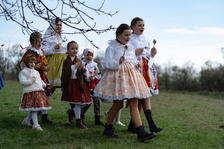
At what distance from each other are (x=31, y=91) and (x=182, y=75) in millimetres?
13868

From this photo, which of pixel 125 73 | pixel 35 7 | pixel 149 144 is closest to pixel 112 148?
pixel 149 144

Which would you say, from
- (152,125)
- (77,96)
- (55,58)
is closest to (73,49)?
(55,58)

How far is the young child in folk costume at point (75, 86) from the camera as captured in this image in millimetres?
4117

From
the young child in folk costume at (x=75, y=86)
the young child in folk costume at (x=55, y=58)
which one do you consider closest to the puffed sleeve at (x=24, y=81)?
the young child in folk costume at (x=75, y=86)

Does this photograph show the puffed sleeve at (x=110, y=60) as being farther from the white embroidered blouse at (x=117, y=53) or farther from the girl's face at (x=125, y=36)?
the girl's face at (x=125, y=36)

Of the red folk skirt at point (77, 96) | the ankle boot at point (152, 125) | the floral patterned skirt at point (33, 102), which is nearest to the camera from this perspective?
the ankle boot at point (152, 125)

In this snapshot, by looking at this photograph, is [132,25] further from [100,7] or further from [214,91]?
[214,91]

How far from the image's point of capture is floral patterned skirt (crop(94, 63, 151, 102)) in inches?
133

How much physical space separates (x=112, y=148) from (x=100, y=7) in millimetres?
1847

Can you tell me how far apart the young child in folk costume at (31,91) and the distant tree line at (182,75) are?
1151cm

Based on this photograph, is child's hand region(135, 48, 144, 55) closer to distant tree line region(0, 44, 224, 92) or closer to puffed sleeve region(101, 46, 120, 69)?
puffed sleeve region(101, 46, 120, 69)

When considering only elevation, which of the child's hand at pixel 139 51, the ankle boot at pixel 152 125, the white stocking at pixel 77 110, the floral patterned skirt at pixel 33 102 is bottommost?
the ankle boot at pixel 152 125

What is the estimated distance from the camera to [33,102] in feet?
12.8

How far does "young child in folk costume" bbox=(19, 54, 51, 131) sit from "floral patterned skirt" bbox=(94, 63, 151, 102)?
40.4 inches
